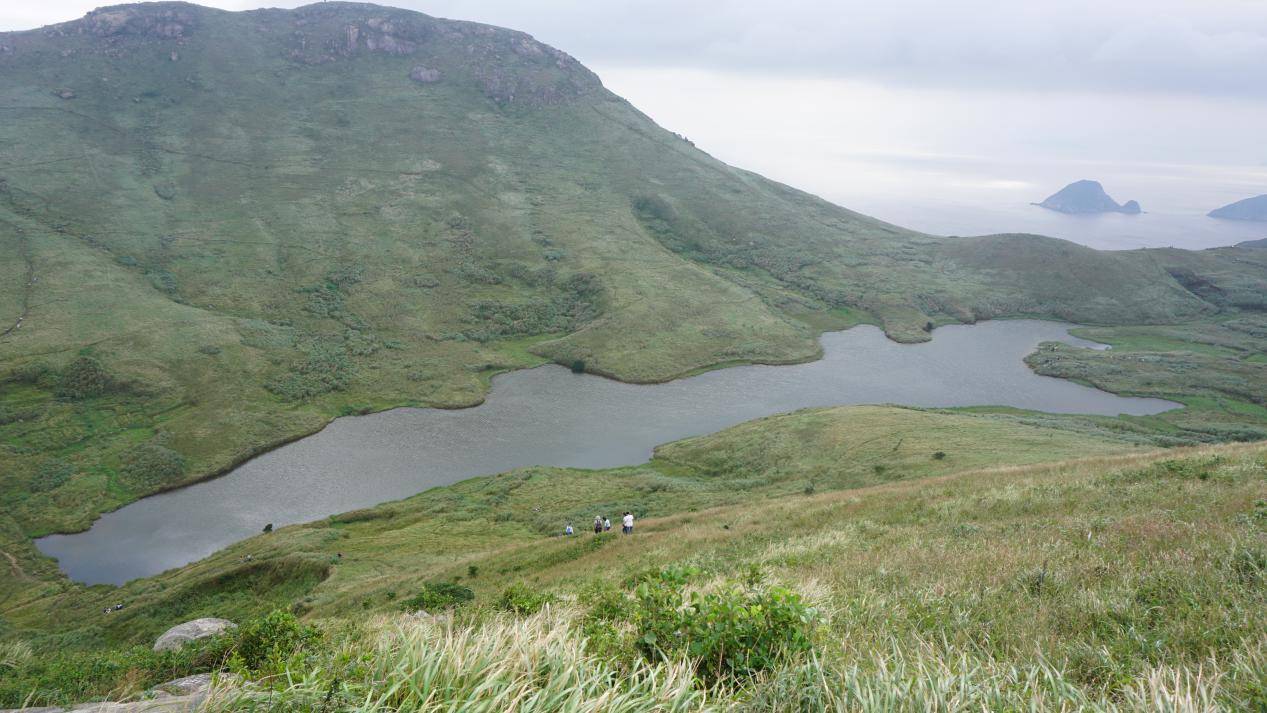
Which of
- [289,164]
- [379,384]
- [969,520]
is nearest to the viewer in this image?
[969,520]

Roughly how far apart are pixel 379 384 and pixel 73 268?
2718 inches

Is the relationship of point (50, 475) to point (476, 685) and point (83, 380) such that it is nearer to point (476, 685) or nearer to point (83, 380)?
point (83, 380)

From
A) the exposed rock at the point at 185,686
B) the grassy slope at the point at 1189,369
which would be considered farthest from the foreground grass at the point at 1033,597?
the grassy slope at the point at 1189,369

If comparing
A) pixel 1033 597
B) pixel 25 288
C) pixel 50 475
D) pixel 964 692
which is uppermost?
pixel 964 692

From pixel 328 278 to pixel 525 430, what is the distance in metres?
74.6

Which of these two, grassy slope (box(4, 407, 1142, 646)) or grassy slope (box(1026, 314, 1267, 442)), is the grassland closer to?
grassy slope (box(4, 407, 1142, 646))

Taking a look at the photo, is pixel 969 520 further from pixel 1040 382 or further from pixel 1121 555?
pixel 1040 382

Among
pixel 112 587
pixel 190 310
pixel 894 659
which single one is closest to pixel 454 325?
pixel 190 310

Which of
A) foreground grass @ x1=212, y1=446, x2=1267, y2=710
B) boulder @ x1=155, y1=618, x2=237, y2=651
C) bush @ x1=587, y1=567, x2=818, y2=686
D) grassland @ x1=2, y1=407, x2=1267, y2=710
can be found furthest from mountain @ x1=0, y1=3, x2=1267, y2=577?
bush @ x1=587, y1=567, x2=818, y2=686

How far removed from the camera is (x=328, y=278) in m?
126

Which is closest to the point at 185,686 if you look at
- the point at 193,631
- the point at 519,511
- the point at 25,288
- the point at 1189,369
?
the point at 193,631

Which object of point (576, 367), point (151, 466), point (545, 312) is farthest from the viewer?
point (545, 312)

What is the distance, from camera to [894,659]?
19.5ft

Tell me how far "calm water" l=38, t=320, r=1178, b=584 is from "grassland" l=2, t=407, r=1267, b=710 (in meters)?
10.7
